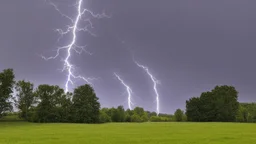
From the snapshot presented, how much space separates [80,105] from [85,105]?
120 centimetres

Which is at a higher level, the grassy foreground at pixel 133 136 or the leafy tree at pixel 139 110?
the leafy tree at pixel 139 110

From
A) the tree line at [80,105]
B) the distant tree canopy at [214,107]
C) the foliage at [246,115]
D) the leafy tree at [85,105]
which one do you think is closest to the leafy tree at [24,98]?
the tree line at [80,105]

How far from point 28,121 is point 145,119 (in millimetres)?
39952

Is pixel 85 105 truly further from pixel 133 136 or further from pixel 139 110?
pixel 133 136

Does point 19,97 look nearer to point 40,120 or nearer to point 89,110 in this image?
point 40,120

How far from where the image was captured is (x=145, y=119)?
300 feet

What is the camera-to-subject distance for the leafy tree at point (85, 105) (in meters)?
65.1

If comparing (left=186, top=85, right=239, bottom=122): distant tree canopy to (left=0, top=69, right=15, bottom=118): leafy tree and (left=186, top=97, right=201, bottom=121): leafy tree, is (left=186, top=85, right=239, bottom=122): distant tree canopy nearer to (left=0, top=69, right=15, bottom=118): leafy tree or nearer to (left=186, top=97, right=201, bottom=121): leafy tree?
(left=186, top=97, right=201, bottom=121): leafy tree

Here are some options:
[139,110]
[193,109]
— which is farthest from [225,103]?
[139,110]

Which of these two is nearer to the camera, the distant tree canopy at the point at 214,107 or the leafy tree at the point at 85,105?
the leafy tree at the point at 85,105

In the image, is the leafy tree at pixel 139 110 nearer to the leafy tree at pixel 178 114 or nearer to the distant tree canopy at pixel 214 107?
the leafy tree at pixel 178 114

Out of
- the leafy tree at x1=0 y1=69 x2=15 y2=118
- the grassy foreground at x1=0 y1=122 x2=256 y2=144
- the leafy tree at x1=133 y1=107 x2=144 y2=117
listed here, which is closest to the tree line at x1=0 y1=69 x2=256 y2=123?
the leafy tree at x1=0 y1=69 x2=15 y2=118

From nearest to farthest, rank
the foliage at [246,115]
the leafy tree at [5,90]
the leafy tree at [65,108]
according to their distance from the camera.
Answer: the leafy tree at [5,90] < the leafy tree at [65,108] < the foliage at [246,115]

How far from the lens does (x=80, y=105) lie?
6612cm
